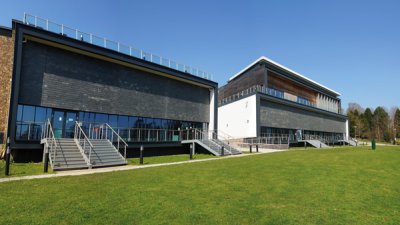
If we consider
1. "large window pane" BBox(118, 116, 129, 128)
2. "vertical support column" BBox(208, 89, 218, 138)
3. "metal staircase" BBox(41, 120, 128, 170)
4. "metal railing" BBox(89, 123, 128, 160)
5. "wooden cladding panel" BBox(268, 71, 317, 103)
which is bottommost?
"metal staircase" BBox(41, 120, 128, 170)

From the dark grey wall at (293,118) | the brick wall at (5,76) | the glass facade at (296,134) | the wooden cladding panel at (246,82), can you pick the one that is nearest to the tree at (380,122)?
the dark grey wall at (293,118)

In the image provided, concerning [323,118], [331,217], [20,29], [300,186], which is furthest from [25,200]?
[323,118]

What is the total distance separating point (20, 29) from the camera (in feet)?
57.3

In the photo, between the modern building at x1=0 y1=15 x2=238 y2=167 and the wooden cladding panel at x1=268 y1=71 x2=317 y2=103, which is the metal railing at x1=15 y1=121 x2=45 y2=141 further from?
the wooden cladding panel at x1=268 y1=71 x2=317 y2=103

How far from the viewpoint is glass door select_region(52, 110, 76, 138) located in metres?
19.0

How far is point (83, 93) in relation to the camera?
20.7 meters

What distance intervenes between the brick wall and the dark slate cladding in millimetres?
1231

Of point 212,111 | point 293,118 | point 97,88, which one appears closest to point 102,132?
point 97,88

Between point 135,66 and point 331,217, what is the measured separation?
21.2 metres

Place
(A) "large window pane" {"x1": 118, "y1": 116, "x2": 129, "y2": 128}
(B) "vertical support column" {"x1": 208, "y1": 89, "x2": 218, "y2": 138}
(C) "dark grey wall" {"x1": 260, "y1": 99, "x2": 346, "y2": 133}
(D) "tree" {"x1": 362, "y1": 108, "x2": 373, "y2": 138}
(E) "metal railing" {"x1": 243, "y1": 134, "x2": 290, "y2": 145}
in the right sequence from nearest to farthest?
1. (A) "large window pane" {"x1": 118, "y1": 116, "x2": 129, "y2": 128}
2. (B) "vertical support column" {"x1": 208, "y1": 89, "x2": 218, "y2": 138}
3. (E) "metal railing" {"x1": 243, "y1": 134, "x2": 290, "y2": 145}
4. (C) "dark grey wall" {"x1": 260, "y1": 99, "x2": 346, "y2": 133}
5. (D) "tree" {"x1": 362, "y1": 108, "x2": 373, "y2": 138}

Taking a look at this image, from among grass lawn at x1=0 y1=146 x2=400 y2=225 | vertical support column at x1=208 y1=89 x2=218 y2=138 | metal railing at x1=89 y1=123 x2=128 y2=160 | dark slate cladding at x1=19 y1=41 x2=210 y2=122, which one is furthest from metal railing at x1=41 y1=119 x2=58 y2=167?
vertical support column at x1=208 y1=89 x2=218 y2=138

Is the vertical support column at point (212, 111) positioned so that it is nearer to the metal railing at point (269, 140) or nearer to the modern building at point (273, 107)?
the metal railing at point (269, 140)

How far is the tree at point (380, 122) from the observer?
92.3 metres

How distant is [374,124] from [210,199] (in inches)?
4272
